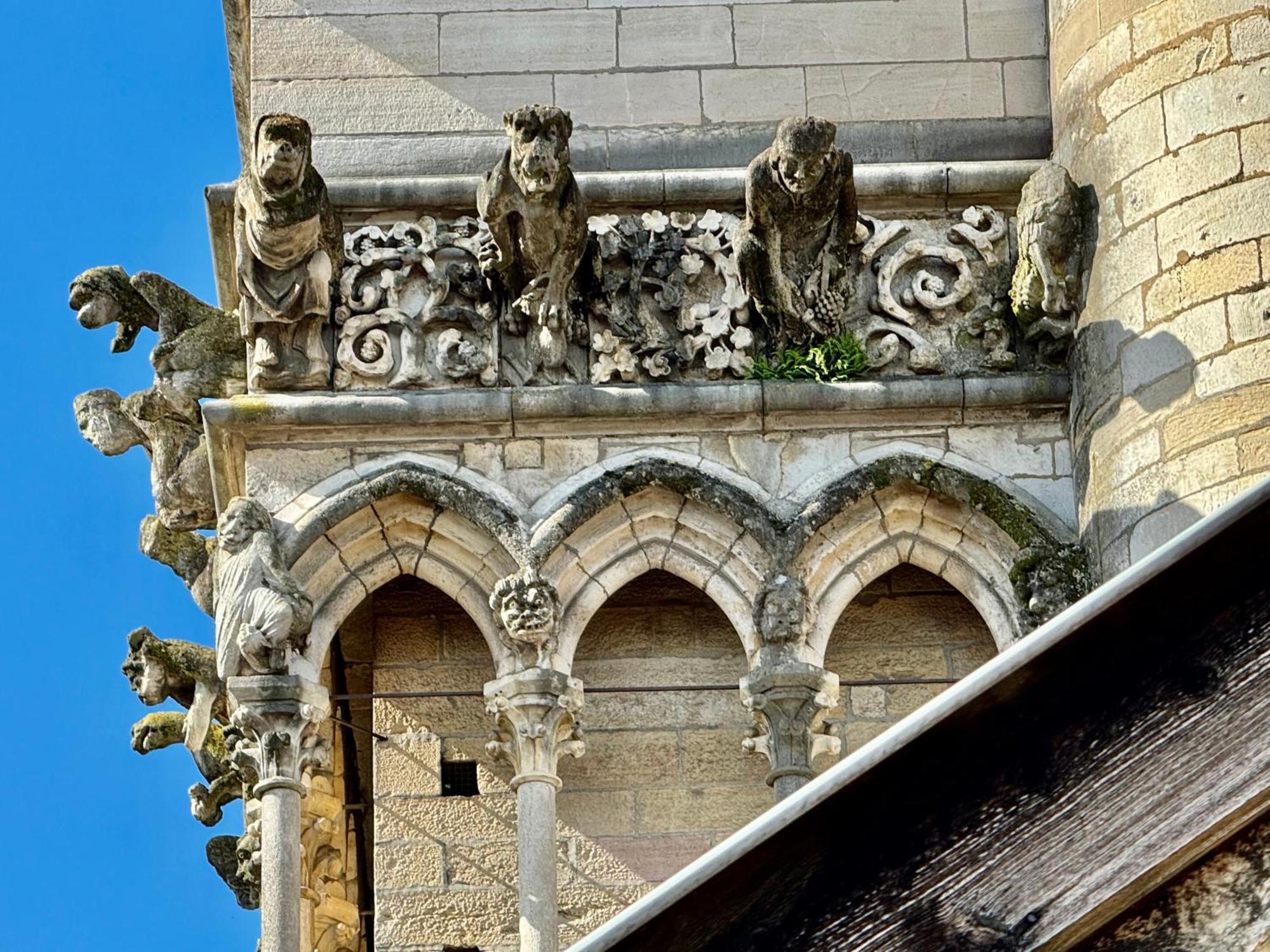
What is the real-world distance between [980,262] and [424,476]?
1993 mm

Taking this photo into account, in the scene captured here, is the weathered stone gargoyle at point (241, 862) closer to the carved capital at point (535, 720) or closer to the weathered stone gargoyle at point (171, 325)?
the carved capital at point (535, 720)

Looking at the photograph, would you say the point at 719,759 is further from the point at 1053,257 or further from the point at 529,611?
the point at 1053,257

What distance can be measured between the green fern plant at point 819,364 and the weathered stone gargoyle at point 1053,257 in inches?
22.8

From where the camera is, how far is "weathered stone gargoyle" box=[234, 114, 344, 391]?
888 cm

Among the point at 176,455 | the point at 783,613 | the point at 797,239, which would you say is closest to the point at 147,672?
the point at 176,455

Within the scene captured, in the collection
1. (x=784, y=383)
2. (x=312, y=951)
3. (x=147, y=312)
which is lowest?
(x=312, y=951)

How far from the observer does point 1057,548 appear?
873 centimetres

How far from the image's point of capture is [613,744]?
357 inches

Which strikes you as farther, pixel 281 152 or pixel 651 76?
pixel 651 76

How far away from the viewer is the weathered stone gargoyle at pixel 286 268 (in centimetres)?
888

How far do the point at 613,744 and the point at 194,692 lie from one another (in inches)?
60.9

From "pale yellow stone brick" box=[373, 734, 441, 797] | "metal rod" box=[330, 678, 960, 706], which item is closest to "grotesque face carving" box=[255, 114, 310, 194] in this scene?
"metal rod" box=[330, 678, 960, 706]

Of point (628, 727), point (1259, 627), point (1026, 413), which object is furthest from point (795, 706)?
point (1259, 627)

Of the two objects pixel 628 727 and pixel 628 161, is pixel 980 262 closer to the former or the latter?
pixel 628 161
